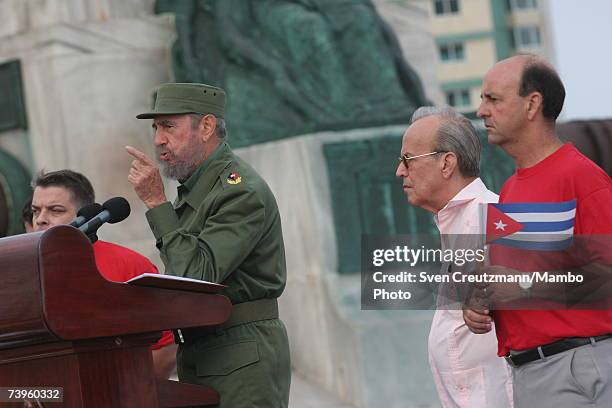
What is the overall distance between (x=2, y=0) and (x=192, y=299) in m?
7.14

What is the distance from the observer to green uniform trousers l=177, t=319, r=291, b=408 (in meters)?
4.15

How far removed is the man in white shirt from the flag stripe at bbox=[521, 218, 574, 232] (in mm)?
597

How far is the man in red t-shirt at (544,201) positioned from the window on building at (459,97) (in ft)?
180

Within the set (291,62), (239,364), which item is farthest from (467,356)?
(291,62)

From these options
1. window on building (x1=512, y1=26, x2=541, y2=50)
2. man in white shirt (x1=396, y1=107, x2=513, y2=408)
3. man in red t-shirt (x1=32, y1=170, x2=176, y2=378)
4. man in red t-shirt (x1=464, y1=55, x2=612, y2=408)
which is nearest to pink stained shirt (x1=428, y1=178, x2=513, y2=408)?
man in white shirt (x1=396, y1=107, x2=513, y2=408)

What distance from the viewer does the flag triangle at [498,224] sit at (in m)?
3.43

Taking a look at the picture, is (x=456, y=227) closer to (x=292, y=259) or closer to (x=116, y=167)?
(x=292, y=259)

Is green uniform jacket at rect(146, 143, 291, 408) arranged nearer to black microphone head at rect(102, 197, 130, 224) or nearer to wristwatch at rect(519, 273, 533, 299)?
black microphone head at rect(102, 197, 130, 224)

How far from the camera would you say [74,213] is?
4918 millimetres

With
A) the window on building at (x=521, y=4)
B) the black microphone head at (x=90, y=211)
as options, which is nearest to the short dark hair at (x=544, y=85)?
the black microphone head at (x=90, y=211)

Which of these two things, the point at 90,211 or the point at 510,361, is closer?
the point at 510,361

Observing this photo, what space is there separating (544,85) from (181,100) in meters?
1.27

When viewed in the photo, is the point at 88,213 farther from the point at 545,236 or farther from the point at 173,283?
the point at 545,236

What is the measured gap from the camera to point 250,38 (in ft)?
33.4
